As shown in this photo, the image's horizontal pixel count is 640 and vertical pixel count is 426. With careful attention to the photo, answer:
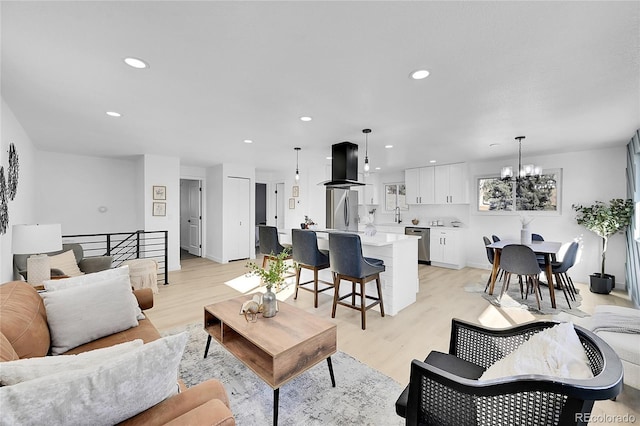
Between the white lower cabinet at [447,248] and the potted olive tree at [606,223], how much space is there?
2.04 m

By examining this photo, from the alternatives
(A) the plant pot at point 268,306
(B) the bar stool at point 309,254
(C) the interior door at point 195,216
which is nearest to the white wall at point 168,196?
(C) the interior door at point 195,216

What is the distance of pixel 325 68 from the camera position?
201 centimetres

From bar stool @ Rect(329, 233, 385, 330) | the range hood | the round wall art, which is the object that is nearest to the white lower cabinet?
the range hood

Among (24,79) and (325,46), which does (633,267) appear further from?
(24,79)

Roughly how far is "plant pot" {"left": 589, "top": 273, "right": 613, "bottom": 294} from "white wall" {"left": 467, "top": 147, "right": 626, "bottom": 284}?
0.59 m

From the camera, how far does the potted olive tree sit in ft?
13.6

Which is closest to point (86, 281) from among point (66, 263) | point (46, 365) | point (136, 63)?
point (46, 365)

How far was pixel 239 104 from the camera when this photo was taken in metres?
2.73

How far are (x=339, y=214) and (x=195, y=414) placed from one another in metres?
6.02

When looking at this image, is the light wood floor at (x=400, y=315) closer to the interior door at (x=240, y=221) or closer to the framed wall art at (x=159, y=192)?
the interior door at (x=240, y=221)

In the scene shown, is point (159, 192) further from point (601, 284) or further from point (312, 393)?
point (601, 284)

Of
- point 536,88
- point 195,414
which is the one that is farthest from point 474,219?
point 195,414

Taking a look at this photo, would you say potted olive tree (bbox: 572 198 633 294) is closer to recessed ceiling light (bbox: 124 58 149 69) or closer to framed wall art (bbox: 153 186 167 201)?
recessed ceiling light (bbox: 124 58 149 69)

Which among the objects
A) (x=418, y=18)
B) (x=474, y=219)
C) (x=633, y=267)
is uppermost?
(x=418, y=18)
